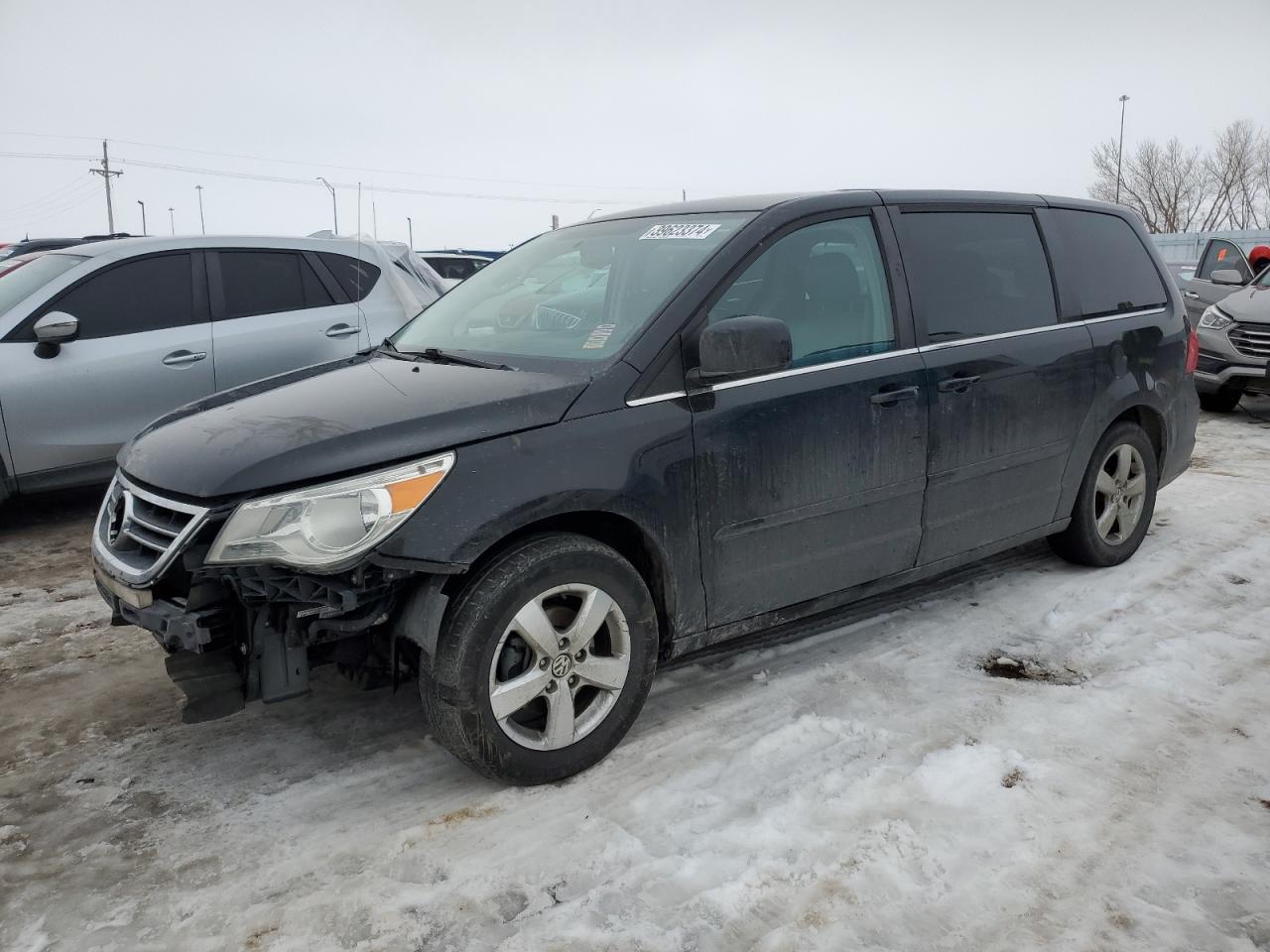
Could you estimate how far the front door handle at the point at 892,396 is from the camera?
3654 millimetres

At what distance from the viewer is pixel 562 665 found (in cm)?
297

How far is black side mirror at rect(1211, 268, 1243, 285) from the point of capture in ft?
29.3

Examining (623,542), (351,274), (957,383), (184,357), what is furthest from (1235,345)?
(184,357)

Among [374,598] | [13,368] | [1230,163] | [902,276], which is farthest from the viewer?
[1230,163]

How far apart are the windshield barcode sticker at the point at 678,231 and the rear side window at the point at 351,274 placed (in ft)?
12.1

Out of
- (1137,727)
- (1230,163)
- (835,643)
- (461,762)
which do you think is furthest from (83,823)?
(1230,163)

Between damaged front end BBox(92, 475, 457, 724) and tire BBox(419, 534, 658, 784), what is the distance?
14 cm

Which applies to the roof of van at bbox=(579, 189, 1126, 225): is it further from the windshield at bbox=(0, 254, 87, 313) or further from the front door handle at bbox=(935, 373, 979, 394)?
the windshield at bbox=(0, 254, 87, 313)

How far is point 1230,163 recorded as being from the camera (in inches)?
1977

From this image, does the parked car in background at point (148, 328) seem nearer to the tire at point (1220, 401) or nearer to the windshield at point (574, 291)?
the windshield at point (574, 291)

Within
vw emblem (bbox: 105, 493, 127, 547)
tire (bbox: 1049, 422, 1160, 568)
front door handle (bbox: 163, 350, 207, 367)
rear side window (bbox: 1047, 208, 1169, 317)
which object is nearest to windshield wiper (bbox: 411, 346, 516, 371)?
vw emblem (bbox: 105, 493, 127, 547)

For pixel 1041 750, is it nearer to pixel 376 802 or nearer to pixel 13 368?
pixel 376 802

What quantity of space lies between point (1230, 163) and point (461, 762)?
5851 centimetres

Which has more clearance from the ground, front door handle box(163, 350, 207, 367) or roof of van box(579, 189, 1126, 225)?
roof of van box(579, 189, 1126, 225)
